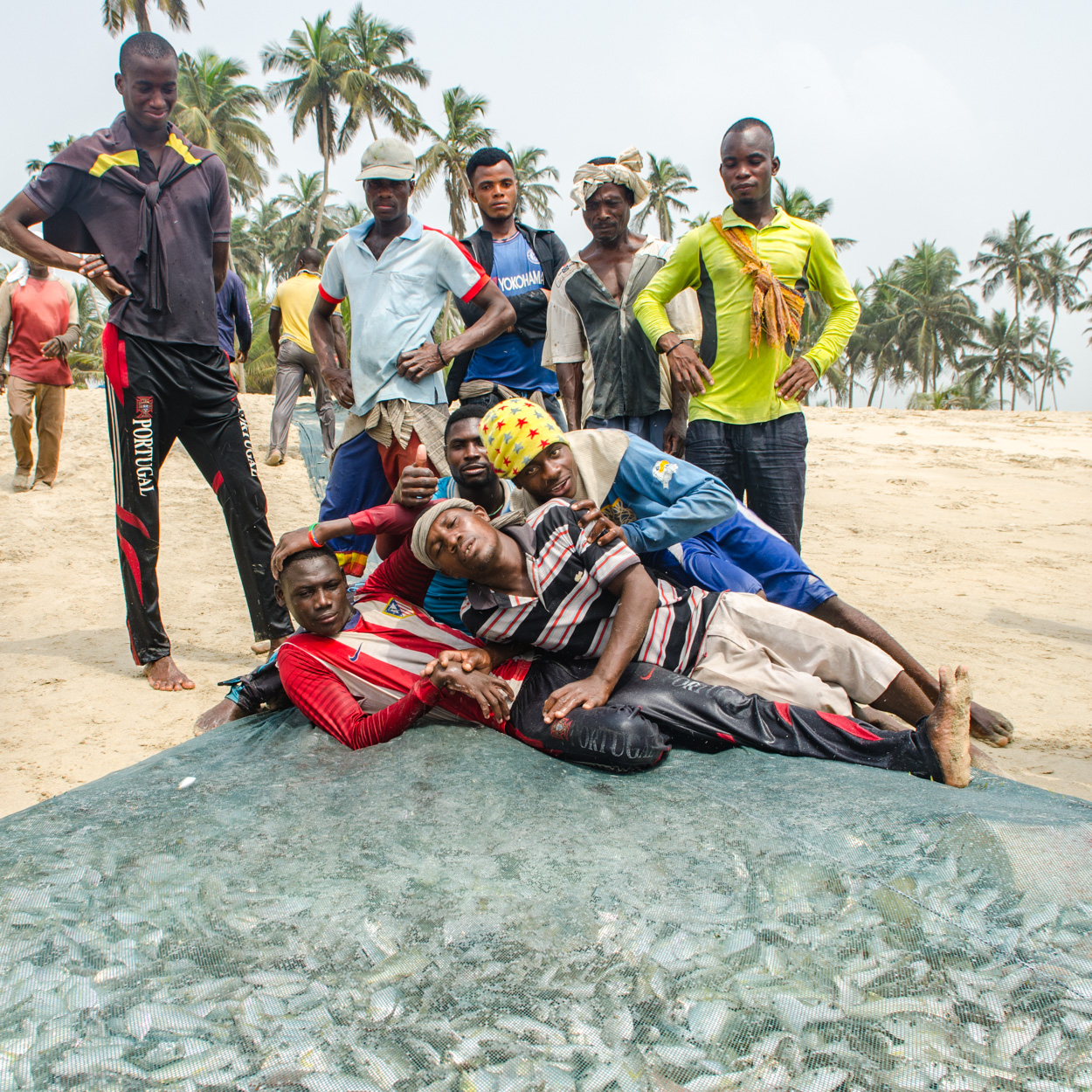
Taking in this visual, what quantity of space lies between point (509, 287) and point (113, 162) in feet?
5.51

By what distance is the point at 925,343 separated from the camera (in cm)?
4134

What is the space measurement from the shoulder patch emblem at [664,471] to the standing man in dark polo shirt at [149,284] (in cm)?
185

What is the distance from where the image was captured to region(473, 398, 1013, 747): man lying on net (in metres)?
2.61

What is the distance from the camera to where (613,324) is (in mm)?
3787

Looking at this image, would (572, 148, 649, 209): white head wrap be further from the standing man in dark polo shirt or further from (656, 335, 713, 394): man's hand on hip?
the standing man in dark polo shirt

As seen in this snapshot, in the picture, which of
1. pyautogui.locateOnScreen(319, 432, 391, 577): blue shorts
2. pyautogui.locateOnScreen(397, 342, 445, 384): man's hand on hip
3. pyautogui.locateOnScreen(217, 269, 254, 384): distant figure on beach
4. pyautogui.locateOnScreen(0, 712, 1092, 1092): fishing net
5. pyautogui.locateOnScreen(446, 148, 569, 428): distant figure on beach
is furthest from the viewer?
pyautogui.locateOnScreen(217, 269, 254, 384): distant figure on beach

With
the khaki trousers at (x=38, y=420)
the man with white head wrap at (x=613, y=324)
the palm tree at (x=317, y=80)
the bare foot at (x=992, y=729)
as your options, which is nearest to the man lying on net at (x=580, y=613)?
the bare foot at (x=992, y=729)

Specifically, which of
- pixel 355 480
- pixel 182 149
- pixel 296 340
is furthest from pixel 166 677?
pixel 296 340

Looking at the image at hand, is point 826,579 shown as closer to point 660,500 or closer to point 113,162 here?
point 660,500

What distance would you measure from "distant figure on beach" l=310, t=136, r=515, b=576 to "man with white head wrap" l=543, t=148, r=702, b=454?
1.38ft

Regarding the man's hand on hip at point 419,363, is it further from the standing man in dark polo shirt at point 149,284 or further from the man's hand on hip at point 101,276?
the man's hand on hip at point 101,276

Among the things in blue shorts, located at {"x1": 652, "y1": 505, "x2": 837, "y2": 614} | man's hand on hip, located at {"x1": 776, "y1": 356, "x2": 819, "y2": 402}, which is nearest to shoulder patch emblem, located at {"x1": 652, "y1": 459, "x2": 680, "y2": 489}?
blue shorts, located at {"x1": 652, "y1": 505, "x2": 837, "y2": 614}

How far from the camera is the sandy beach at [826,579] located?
3113mm

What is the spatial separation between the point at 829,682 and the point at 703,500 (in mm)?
638
